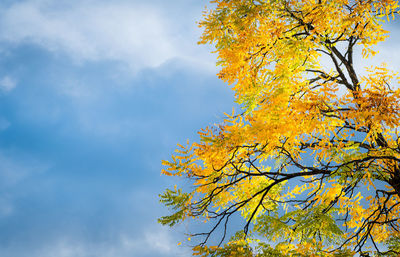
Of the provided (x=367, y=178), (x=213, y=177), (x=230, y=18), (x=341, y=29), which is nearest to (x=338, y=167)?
(x=367, y=178)

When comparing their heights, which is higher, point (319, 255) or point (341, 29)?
point (341, 29)

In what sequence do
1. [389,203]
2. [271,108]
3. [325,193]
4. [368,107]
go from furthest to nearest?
[389,203]
[325,193]
[271,108]
[368,107]

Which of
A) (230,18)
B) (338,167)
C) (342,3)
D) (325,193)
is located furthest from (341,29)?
(325,193)

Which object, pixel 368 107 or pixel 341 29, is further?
pixel 341 29

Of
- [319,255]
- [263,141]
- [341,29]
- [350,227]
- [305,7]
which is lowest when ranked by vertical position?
[319,255]

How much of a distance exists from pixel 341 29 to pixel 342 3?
649mm

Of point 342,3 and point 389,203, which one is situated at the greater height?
point 342,3

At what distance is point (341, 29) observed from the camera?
7.57 meters

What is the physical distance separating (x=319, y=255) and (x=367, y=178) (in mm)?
1966

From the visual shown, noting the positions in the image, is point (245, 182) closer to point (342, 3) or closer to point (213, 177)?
→ point (213, 177)

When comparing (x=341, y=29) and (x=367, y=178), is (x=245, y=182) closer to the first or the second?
(x=367, y=178)

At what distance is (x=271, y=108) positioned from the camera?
21.0 feet

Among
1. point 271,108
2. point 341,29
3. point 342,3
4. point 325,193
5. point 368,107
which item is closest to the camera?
point 368,107

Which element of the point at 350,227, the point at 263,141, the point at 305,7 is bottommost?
the point at 350,227
